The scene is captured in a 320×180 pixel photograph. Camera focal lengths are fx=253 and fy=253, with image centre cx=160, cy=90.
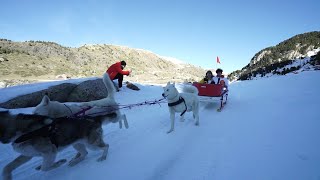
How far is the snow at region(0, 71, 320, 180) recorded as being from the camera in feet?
14.5

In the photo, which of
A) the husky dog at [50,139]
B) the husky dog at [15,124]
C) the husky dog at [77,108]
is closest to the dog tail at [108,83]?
the husky dog at [77,108]

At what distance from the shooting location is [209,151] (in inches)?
215

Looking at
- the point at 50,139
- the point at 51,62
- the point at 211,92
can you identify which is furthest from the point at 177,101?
the point at 51,62

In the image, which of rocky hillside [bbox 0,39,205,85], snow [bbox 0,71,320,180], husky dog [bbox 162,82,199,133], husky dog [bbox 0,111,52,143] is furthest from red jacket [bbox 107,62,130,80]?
rocky hillside [bbox 0,39,205,85]

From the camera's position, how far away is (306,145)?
538 centimetres

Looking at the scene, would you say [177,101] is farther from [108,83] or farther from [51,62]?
[51,62]

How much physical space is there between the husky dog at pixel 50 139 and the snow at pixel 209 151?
0.48 meters

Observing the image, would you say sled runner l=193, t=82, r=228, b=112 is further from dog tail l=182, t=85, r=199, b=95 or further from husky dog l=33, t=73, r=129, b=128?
husky dog l=33, t=73, r=129, b=128

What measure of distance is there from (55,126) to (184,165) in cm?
243

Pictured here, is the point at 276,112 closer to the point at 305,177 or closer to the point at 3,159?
the point at 305,177

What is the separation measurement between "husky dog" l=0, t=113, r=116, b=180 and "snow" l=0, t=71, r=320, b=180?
1.59 feet

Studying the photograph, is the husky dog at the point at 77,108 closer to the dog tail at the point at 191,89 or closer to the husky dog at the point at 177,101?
the husky dog at the point at 177,101

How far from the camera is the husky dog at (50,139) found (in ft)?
12.1

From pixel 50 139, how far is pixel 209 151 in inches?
126
